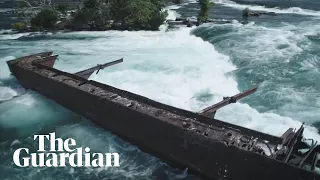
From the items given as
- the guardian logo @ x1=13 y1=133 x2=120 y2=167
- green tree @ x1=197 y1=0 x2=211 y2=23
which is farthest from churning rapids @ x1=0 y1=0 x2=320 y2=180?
green tree @ x1=197 y1=0 x2=211 y2=23

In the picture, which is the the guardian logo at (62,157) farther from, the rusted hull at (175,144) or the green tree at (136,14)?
the green tree at (136,14)

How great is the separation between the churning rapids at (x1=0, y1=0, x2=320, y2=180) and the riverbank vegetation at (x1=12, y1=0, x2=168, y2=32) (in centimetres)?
269

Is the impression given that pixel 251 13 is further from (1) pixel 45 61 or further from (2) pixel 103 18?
(1) pixel 45 61

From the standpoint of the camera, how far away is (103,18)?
3844 cm

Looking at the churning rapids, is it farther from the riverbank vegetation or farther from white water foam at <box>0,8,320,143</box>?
the riverbank vegetation

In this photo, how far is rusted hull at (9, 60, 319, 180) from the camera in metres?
9.05

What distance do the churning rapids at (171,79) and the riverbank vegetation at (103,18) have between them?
269cm

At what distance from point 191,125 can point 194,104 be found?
219 inches

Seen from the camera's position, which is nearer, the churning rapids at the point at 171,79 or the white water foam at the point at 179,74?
the churning rapids at the point at 171,79

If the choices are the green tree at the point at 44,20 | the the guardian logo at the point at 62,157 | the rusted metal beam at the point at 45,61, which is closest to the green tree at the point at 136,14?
the green tree at the point at 44,20

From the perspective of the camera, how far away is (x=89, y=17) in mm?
38031

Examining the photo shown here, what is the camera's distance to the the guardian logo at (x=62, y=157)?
1241 centimetres

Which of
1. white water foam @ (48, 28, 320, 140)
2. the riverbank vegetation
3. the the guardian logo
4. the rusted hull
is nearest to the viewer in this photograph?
the rusted hull

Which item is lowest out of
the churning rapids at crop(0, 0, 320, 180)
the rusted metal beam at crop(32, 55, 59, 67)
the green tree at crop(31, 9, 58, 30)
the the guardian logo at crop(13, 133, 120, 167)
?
the the guardian logo at crop(13, 133, 120, 167)
